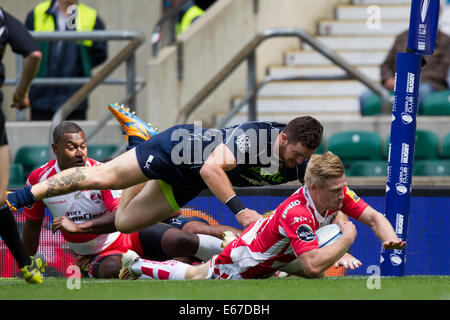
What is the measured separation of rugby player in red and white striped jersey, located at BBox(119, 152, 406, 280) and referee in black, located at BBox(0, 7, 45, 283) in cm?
116

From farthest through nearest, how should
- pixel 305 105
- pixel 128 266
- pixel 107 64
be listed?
pixel 305 105
pixel 107 64
pixel 128 266

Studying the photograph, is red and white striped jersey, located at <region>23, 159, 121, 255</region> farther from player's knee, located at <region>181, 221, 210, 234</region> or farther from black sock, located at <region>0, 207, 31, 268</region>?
black sock, located at <region>0, 207, 31, 268</region>

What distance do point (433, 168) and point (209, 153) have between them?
3.84m

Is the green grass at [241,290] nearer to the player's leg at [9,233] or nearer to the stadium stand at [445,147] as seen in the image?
the player's leg at [9,233]

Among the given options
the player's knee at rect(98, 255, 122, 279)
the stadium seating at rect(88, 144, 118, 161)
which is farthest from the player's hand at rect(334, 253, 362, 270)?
the stadium seating at rect(88, 144, 118, 161)

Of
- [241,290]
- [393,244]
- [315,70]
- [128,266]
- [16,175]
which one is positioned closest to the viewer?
[241,290]

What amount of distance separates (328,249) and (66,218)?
8.25ft

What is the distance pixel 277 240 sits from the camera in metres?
6.90

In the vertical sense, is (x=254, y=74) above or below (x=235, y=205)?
above

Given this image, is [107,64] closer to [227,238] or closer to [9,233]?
[227,238]

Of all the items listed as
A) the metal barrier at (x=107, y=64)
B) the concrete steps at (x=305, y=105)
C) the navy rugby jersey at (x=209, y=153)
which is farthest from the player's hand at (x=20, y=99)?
the concrete steps at (x=305, y=105)

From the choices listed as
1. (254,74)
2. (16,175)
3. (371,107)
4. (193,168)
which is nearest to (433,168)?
(371,107)

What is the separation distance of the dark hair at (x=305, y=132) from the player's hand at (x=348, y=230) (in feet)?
2.09

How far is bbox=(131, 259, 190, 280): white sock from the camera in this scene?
7.54 metres
